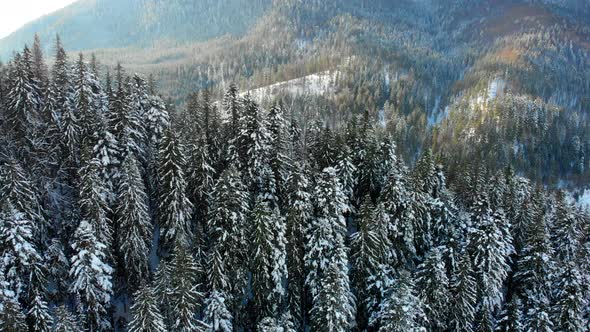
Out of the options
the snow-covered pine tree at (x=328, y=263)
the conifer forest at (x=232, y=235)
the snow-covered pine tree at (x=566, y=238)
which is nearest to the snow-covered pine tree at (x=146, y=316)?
the conifer forest at (x=232, y=235)

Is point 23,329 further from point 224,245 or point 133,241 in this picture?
point 224,245

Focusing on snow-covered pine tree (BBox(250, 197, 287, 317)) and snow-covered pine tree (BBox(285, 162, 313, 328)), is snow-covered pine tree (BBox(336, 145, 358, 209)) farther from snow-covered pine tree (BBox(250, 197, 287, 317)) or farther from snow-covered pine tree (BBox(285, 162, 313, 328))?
snow-covered pine tree (BBox(250, 197, 287, 317))

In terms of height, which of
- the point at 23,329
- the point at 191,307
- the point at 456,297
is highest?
the point at 23,329

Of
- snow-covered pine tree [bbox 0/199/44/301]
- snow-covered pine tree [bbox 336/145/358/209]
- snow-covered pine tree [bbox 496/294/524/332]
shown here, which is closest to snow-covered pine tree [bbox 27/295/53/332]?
snow-covered pine tree [bbox 0/199/44/301]

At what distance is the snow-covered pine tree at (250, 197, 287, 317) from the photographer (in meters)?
39.0

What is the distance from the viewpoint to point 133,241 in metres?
38.9

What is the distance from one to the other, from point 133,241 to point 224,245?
8.42m

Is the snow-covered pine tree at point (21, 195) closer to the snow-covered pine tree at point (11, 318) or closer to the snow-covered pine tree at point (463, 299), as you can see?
the snow-covered pine tree at point (11, 318)

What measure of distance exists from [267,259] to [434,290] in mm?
16687

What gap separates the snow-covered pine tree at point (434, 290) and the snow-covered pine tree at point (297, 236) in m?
11.9

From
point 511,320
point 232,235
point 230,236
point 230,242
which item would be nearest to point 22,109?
point 230,236

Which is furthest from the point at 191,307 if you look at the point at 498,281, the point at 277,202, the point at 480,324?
the point at 498,281

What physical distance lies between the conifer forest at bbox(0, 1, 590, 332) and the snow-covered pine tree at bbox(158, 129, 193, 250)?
213mm

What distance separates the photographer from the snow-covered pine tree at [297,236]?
41.5m
